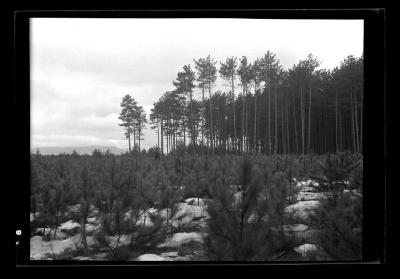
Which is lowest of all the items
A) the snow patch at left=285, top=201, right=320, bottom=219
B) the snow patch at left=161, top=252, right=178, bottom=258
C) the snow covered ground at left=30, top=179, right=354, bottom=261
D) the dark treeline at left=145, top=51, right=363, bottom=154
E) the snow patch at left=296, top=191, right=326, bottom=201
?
the snow patch at left=161, top=252, right=178, bottom=258

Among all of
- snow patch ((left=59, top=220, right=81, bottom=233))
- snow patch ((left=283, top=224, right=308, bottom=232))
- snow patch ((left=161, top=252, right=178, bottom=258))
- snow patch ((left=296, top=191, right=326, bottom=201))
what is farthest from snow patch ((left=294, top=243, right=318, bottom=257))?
snow patch ((left=59, top=220, right=81, bottom=233))

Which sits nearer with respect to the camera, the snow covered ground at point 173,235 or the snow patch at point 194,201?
the snow covered ground at point 173,235

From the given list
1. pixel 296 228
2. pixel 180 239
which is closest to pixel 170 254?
pixel 180 239

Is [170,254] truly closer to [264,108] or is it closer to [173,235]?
[173,235]

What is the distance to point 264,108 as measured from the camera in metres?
3.14

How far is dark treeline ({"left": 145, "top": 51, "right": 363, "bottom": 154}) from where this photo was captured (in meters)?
2.38

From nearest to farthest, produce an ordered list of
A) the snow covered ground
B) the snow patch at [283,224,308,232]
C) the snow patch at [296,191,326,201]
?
the snow covered ground
the snow patch at [283,224,308,232]
the snow patch at [296,191,326,201]

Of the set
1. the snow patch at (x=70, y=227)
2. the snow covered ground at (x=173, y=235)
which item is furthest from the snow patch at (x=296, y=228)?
Answer: the snow patch at (x=70, y=227)

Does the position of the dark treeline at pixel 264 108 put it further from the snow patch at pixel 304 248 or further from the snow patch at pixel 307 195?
the snow patch at pixel 304 248

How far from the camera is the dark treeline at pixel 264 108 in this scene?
7.82 feet

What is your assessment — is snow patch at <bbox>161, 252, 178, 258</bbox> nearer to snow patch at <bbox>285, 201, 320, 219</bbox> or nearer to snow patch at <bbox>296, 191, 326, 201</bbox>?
snow patch at <bbox>285, 201, 320, 219</bbox>
